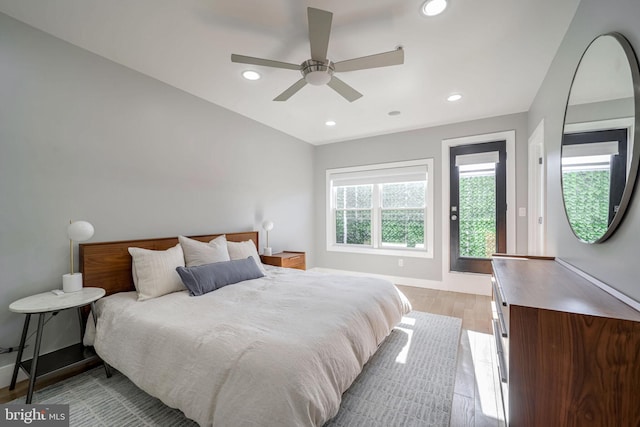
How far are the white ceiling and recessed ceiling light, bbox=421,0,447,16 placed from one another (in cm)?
5

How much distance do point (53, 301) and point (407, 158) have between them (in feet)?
15.0

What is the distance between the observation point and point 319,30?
5.29ft

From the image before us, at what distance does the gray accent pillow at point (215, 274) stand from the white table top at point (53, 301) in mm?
612

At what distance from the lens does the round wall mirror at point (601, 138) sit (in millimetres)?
1163

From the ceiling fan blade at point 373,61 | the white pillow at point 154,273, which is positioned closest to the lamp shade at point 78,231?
the white pillow at point 154,273

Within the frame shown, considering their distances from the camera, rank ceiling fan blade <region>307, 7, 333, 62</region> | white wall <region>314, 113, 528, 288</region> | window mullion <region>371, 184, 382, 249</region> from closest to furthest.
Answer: ceiling fan blade <region>307, 7, 333, 62</region>, white wall <region>314, 113, 528, 288</region>, window mullion <region>371, 184, 382, 249</region>

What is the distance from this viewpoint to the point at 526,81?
107 inches

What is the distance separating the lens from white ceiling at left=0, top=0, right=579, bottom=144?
1759 mm

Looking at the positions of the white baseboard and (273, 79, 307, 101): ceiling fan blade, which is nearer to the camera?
(273, 79, 307, 101): ceiling fan blade

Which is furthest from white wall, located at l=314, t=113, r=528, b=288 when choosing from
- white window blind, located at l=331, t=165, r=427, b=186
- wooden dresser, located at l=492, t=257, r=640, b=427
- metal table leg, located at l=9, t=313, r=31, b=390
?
metal table leg, located at l=9, t=313, r=31, b=390

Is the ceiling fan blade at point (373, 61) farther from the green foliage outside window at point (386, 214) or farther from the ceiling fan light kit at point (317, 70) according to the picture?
the green foliage outside window at point (386, 214)

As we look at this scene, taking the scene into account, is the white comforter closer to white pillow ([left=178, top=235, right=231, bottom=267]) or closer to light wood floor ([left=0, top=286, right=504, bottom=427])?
white pillow ([left=178, top=235, right=231, bottom=267])

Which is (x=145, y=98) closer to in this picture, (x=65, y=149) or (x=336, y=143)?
(x=65, y=149)

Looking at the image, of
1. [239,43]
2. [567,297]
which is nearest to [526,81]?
[567,297]
